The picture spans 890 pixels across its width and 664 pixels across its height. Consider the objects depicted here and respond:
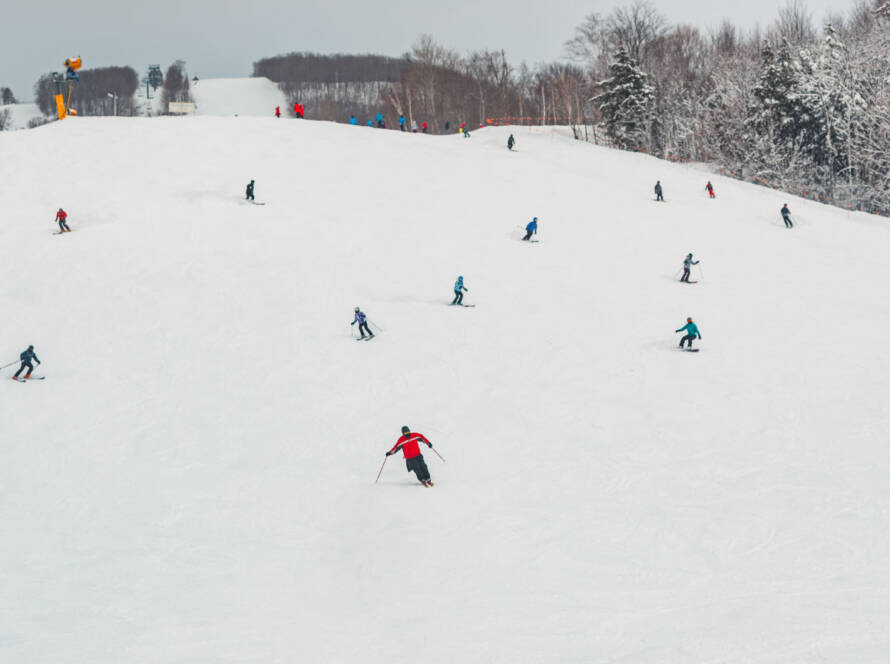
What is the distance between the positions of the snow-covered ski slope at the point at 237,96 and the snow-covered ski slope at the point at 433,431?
104675 millimetres

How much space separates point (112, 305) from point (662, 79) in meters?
58.7

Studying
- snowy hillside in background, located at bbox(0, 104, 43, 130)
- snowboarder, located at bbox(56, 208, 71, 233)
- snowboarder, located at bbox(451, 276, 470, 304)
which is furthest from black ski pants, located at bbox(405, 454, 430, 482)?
snowy hillside in background, located at bbox(0, 104, 43, 130)

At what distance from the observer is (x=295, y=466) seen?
37.2ft

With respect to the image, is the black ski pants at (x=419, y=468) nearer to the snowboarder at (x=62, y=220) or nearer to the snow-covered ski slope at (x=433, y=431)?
the snow-covered ski slope at (x=433, y=431)

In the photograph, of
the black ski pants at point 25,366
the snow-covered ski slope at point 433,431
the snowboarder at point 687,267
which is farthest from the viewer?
the snowboarder at point 687,267

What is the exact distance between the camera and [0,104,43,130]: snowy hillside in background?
12888 centimetres

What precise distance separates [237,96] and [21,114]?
154 ft

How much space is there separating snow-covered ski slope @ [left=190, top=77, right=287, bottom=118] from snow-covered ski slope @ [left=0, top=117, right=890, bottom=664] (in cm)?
10468

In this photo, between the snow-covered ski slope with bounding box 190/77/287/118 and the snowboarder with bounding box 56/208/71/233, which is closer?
the snowboarder with bounding box 56/208/71/233

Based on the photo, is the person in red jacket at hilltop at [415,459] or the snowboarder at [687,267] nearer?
the person in red jacket at hilltop at [415,459]

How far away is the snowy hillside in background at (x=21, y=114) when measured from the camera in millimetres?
128875

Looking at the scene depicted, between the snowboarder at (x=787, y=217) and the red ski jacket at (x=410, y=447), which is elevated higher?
the snowboarder at (x=787, y=217)

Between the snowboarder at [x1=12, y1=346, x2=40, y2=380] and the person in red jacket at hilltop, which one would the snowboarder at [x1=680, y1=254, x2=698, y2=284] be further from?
the snowboarder at [x1=12, y1=346, x2=40, y2=380]

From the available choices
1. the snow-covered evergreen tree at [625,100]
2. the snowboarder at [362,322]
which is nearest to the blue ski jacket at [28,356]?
the snowboarder at [362,322]
